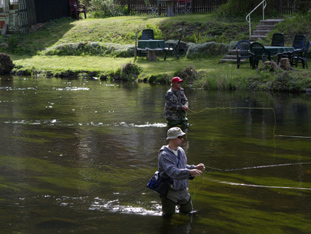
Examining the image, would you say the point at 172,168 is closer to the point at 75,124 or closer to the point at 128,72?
the point at 75,124

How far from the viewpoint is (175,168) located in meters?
7.54

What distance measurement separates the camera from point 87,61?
32.0 meters

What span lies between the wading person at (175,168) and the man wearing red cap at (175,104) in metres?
5.85

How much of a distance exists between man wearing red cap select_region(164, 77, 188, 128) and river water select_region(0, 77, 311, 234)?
557 mm

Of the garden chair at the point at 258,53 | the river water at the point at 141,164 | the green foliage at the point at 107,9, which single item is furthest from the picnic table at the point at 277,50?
the green foliage at the point at 107,9

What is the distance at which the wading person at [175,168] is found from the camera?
751 centimetres

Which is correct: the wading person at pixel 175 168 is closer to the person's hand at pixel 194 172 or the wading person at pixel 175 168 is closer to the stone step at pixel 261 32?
the person's hand at pixel 194 172

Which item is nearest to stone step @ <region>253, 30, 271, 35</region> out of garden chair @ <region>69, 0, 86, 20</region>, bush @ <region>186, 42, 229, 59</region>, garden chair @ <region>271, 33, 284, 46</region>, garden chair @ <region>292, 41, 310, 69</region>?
bush @ <region>186, 42, 229, 59</region>

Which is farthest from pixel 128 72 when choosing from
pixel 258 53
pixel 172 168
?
pixel 172 168

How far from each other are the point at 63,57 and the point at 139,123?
60.9 feet

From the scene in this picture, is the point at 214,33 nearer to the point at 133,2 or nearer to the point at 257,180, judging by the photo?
the point at 133,2

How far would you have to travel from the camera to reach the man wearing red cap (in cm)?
1379

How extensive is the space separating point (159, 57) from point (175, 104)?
18042mm

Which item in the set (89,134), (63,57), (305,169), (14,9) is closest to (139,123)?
(89,134)
